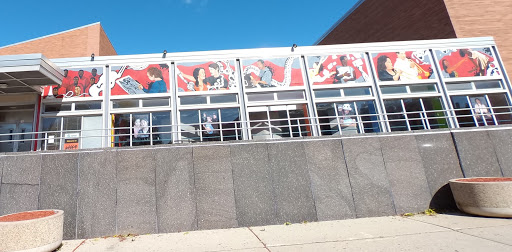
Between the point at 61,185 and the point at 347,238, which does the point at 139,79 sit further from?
the point at 347,238

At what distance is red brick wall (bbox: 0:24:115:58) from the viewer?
18.8 metres

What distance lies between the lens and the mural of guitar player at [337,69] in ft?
43.6

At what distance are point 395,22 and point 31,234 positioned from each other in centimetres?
2384

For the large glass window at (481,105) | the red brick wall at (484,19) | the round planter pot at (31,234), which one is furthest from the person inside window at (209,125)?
the red brick wall at (484,19)

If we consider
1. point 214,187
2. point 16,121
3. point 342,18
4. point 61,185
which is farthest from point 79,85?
point 342,18

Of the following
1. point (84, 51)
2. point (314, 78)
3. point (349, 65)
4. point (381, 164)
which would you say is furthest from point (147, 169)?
point (84, 51)

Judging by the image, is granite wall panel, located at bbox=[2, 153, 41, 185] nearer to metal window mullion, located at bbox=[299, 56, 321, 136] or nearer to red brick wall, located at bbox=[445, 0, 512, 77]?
metal window mullion, located at bbox=[299, 56, 321, 136]

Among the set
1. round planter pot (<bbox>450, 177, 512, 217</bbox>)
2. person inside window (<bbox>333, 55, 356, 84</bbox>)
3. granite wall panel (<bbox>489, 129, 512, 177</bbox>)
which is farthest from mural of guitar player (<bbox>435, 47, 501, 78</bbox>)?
round planter pot (<bbox>450, 177, 512, 217</bbox>)

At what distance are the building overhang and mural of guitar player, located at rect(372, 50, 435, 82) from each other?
1604cm

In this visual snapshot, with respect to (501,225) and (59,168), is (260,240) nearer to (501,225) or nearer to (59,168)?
(501,225)

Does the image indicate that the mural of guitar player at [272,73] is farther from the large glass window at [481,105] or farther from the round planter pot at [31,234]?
the round planter pot at [31,234]

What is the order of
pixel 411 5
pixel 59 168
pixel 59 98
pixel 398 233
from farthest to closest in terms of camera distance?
pixel 411 5
pixel 59 98
pixel 59 168
pixel 398 233

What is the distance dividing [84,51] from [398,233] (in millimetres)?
22999

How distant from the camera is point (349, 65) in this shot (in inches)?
535
